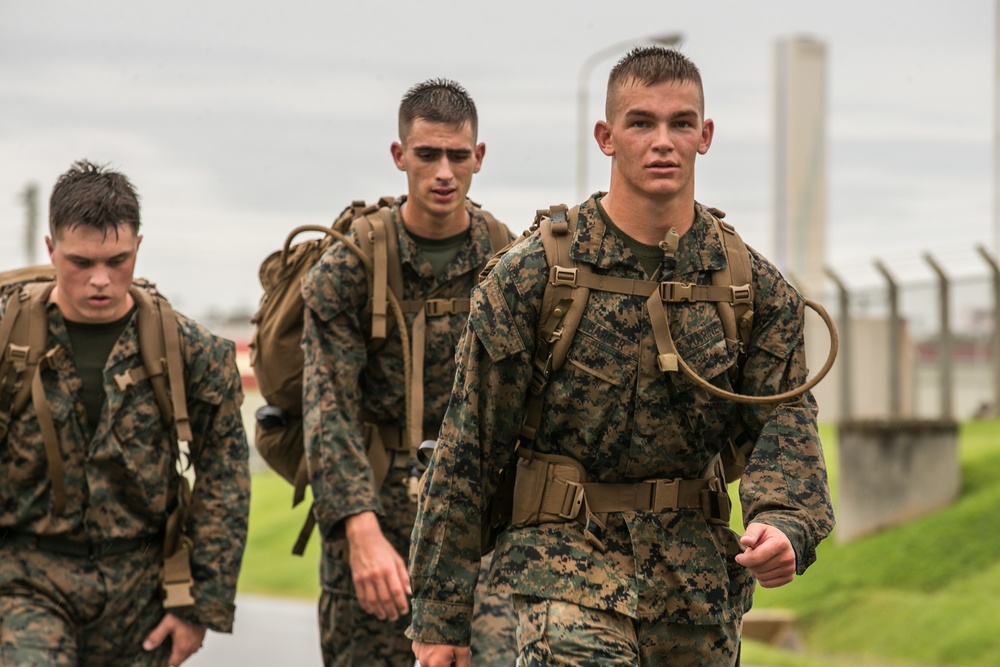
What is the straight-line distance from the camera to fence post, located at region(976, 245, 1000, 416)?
1983 cm

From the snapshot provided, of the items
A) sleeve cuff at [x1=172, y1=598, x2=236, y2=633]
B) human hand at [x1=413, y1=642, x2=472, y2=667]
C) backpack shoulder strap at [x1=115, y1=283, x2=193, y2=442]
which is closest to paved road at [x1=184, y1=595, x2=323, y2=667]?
sleeve cuff at [x1=172, y1=598, x2=236, y2=633]

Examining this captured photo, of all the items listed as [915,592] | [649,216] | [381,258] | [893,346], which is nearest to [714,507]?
[649,216]

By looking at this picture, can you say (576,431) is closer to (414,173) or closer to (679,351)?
(679,351)

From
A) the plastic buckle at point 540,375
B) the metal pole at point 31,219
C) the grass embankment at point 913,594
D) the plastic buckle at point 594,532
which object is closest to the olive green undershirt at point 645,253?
the plastic buckle at point 540,375

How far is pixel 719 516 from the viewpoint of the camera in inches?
196

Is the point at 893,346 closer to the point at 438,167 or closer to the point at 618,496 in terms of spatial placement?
the point at 438,167

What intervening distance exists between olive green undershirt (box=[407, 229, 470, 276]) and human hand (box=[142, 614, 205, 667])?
5.44 ft

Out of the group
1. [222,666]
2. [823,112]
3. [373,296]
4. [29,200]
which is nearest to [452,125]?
[373,296]

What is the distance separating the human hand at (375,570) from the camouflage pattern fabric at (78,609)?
0.77 meters

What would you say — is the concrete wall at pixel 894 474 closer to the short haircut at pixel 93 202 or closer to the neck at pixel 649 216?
the short haircut at pixel 93 202

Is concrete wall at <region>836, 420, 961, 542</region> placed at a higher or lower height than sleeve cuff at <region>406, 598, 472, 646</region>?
higher

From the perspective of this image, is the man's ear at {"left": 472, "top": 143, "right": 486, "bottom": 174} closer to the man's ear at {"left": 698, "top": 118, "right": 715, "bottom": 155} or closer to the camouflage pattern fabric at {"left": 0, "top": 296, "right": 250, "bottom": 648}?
the camouflage pattern fabric at {"left": 0, "top": 296, "right": 250, "bottom": 648}

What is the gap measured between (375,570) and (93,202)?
1.69 meters

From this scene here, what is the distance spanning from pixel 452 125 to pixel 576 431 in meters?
2.30
